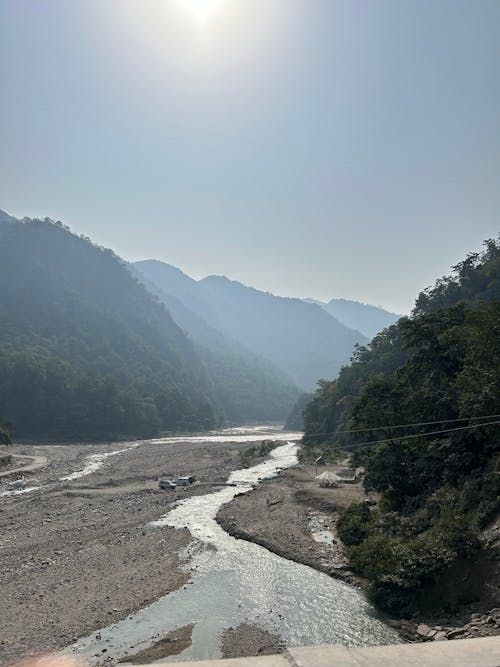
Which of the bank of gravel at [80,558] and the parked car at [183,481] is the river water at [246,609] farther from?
the parked car at [183,481]

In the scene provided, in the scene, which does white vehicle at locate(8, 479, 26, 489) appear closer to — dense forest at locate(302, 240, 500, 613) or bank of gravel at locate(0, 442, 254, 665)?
bank of gravel at locate(0, 442, 254, 665)

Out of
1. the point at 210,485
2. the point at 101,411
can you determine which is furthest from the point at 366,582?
the point at 101,411

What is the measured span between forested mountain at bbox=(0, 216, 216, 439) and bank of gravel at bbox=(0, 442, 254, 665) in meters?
53.6

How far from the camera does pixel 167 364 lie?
153625mm

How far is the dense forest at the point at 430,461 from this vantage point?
1784 cm

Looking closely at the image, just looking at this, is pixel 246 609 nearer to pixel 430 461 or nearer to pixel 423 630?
pixel 423 630

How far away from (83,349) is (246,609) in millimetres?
123765

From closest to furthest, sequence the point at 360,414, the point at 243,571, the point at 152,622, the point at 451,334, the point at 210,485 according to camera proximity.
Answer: the point at 152,622 < the point at 243,571 < the point at 451,334 < the point at 360,414 < the point at 210,485

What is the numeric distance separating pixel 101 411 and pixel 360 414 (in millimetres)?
77486

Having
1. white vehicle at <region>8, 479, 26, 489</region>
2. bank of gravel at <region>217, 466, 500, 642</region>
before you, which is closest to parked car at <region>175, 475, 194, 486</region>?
bank of gravel at <region>217, 466, 500, 642</region>

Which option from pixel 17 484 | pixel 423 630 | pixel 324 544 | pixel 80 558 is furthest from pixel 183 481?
pixel 423 630

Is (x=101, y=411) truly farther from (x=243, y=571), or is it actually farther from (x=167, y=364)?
(x=243, y=571)

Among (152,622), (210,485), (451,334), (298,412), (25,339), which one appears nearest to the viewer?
(152,622)

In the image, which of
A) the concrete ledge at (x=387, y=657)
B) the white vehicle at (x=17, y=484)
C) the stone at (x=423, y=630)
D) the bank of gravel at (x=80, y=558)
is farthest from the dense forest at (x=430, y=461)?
the white vehicle at (x=17, y=484)
